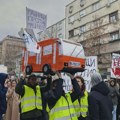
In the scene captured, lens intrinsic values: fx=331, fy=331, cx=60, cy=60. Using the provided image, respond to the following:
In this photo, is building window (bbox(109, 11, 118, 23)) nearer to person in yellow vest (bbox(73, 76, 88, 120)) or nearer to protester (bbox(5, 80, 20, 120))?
protester (bbox(5, 80, 20, 120))

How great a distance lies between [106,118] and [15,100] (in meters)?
3.62

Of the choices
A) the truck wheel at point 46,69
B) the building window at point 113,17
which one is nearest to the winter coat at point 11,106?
the truck wheel at point 46,69

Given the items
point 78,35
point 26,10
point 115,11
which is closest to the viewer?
point 26,10

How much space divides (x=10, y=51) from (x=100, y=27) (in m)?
35.6

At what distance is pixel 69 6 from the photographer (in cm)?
5850

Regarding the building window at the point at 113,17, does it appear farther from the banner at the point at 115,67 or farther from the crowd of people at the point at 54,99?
the crowd of people at the point at 54,99

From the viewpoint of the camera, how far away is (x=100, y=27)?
41594mm

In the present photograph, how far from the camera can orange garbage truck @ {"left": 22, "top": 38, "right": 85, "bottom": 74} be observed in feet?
20.6

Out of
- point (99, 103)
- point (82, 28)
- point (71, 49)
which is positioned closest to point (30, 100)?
point (71, 49)

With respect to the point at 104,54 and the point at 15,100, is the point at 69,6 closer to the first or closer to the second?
the point at 104,54

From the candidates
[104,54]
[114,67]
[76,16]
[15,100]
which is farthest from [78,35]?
[15,100]

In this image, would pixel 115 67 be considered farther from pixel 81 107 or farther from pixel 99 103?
pixel 99 103

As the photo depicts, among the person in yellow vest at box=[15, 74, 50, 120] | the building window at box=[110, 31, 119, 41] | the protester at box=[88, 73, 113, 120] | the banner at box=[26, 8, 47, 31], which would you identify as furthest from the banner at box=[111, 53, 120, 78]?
the building window at box=[110, 31, 119, 41]

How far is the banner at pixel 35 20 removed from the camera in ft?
24.6
